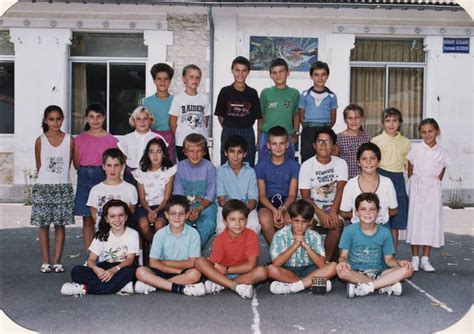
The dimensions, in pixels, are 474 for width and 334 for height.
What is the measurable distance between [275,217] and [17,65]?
813cm

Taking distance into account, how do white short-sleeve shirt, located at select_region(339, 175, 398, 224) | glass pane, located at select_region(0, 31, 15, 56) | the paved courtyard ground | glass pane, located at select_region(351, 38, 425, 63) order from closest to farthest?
the paved courtyard ground, white short-sleeve shirt, located at select_region(339, 175, 398, 224), glass pane, located at select_region(0, 31, 15, 56), glass pane, located at select_region(351, 38, 425, 63)

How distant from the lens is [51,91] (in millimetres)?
12469

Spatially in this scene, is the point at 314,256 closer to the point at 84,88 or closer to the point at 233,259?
the point at 233,259

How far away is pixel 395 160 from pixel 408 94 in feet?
22.7

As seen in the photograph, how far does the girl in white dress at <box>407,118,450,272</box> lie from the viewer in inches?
261

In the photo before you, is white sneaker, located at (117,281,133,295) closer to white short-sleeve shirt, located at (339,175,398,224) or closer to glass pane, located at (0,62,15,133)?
white short-sleeve shirt, located at (339,175,398,224)

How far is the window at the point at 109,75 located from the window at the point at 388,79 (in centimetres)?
429

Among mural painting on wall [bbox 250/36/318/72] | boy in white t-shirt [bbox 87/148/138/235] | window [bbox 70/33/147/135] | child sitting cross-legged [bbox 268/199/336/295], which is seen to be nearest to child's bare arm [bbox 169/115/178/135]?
boy in white t-shirt [bbox 87/148/138/235]

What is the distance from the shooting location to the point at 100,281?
17.9 ft

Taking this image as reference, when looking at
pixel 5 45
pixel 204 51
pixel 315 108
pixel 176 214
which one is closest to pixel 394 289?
pixel 176 214

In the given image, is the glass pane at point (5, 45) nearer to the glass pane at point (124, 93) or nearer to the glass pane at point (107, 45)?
the glass pane at point (107, 45)

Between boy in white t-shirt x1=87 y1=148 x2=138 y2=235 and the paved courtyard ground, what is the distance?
744 millimetres

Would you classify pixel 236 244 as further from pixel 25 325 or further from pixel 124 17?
pixel 124 17

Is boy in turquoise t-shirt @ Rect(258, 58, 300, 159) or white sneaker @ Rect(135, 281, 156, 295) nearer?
white sneaker @ Rect(135, 281, 156, 295)
